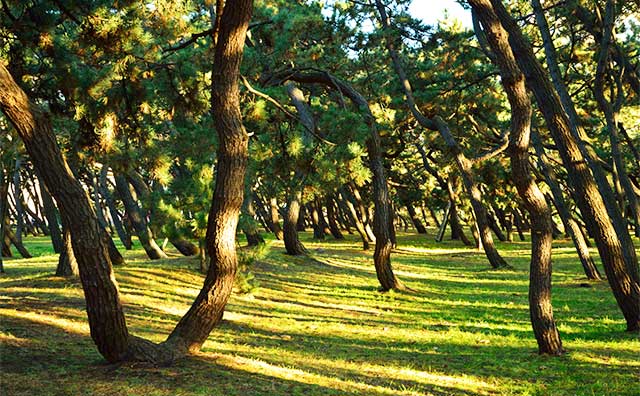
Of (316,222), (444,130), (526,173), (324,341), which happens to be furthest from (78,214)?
(316,222)

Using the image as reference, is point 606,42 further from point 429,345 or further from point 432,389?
point 432,389

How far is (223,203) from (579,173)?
486cm

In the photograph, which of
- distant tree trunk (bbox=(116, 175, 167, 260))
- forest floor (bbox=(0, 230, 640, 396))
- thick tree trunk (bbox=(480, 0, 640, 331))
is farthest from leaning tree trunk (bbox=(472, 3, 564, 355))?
distant tree trunk (bbox=(116, 175, 167, 260))

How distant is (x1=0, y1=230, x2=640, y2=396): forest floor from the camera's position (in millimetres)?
5730

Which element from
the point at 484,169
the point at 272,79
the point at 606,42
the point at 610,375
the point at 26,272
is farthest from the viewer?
the point at 484,169

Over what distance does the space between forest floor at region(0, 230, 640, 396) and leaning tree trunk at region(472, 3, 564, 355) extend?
0.70 metres

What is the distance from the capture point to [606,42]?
10.2 meters

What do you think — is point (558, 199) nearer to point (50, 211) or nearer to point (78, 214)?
point (78, 214)

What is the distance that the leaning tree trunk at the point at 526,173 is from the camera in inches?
280

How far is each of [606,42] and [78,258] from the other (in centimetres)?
936

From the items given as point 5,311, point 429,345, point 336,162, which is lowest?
point 429,345

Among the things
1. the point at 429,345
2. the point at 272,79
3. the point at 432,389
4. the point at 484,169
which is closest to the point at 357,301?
the point at 429,345

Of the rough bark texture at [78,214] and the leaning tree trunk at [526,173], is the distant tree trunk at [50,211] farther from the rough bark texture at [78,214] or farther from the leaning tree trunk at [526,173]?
the leaning tree trunk at [526,173]

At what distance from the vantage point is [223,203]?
6281mm
